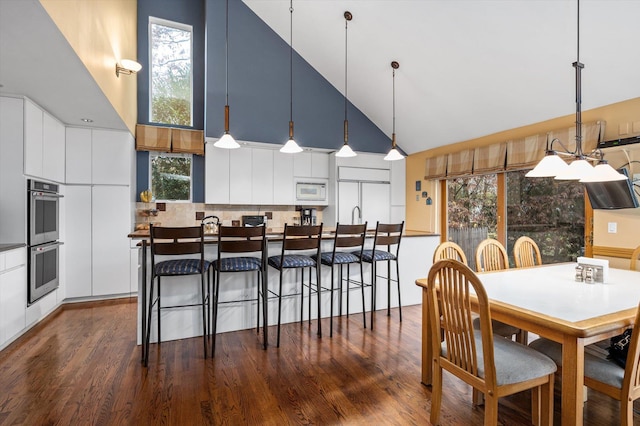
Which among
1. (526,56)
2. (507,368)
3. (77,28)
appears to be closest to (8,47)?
(77,28)

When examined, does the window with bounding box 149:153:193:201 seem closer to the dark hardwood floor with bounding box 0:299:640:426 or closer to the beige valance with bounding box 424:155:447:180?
the dark hardwood floor with bounding box 0:299:640:426

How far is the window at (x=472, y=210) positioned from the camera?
16.1 feet

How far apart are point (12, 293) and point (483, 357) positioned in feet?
12.6

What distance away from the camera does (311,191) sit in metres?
5.75

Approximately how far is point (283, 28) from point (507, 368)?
5.55m

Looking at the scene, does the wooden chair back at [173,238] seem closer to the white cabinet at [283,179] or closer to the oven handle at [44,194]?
the oven handle at [44,194]

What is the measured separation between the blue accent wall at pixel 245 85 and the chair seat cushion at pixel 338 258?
265cm

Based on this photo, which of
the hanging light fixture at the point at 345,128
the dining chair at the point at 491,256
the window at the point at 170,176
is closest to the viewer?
the dining chair at the point at 491,256

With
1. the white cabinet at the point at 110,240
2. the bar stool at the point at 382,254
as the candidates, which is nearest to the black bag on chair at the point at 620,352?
the bar stool at the point at 382,254

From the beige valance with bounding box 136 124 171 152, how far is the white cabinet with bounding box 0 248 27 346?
215 centimetres

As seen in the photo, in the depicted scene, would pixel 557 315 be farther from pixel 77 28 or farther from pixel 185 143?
pixel 185 143

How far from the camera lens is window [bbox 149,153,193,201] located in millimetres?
5262

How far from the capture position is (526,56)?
137 inches

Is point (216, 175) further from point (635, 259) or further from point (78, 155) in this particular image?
Result: point (635, 259)
